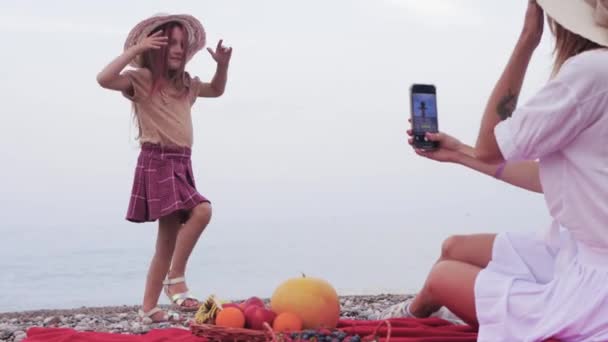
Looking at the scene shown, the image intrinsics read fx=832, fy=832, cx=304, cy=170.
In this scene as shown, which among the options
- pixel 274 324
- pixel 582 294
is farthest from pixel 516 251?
pixel 274 324

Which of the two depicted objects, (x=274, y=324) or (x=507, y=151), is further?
(x=274, y=324)

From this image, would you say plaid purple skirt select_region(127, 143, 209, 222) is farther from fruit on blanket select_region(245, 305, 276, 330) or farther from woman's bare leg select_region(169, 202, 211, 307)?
fruit on blanket select_region(245, 305, 276, 330)

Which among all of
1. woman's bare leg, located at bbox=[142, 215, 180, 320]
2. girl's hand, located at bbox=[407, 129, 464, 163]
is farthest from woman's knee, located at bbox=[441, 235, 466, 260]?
woman's bare leg, located at bbox=[142, 215, 180, 320]

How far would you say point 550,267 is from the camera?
3229 millimetres

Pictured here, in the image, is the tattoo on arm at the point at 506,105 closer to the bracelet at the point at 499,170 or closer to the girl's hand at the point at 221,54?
the bracelet at the point at 499,170

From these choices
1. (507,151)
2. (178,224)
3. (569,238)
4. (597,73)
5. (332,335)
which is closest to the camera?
(597,73)

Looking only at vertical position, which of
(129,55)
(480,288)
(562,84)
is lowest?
(480,288)

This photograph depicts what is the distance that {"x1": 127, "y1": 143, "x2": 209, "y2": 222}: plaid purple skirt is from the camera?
5922 mm

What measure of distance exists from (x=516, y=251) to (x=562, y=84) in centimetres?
87

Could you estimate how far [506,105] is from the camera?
9.93 ft

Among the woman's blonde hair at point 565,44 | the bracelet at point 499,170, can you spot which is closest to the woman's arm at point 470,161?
the bracelet at point 499,170

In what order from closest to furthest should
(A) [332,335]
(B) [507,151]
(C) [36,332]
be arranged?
(B) [507,151]
(A) [332,335]
(C) [36,332]

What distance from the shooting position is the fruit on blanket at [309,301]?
3584 millimetres

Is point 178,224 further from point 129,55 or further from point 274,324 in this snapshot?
point 274,324
